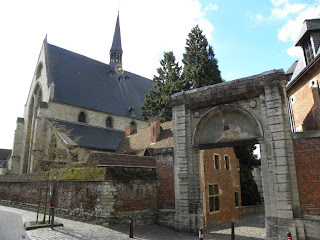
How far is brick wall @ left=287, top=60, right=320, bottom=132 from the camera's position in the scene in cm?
1052

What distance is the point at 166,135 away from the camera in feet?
68.0

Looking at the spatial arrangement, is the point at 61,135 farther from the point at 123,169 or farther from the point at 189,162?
the point at 189,162

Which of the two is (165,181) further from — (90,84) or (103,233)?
(90,84)

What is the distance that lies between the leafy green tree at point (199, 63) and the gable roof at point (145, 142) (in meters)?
5.05

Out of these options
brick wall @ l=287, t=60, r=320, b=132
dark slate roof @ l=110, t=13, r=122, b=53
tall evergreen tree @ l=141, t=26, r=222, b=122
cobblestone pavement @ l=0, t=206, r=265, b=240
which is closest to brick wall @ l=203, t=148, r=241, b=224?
cobblestone pavement @ l=0, t=206, r=265, b=240

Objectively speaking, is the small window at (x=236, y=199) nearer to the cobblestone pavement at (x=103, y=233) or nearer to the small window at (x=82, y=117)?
the cobblestone pavement at (x=103, y=233)

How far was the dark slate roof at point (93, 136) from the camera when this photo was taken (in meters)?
25.6

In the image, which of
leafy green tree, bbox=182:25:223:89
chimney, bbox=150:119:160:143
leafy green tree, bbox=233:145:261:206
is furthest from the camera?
leafy green tree, bbox=182:25:223:89

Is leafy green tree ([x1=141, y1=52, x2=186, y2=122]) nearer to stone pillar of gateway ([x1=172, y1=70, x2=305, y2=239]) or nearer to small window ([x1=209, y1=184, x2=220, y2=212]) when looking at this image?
small window ([x1=209, y1=184, x2=220, y2=212])

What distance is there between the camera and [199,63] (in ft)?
81.3

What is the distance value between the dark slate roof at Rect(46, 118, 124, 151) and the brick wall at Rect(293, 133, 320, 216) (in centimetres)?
2028

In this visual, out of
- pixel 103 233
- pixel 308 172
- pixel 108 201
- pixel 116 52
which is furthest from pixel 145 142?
pixel 116 52

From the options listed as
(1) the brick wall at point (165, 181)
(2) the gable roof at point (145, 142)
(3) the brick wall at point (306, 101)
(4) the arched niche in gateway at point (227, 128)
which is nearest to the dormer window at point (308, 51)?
(3) the brick wall at point (306, 101)

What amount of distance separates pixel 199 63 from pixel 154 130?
27.3ft
